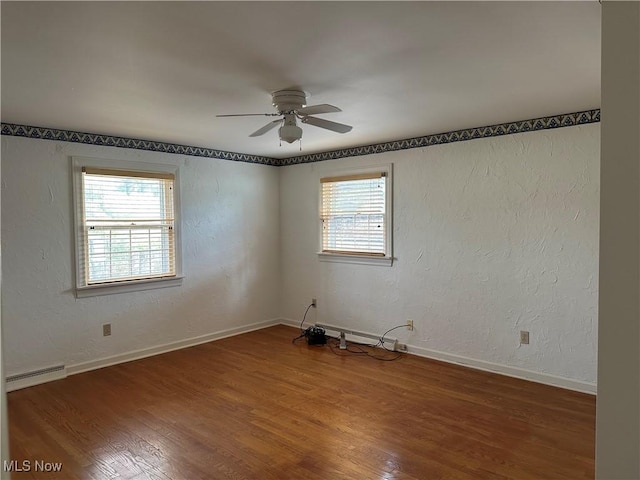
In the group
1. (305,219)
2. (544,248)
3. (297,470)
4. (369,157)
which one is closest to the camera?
(297,470)

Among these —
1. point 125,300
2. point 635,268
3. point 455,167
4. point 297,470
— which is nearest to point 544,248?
point 455,167

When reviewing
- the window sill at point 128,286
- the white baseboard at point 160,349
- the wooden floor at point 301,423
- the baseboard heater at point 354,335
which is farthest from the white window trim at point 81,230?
the baseboard heater at point 354,335

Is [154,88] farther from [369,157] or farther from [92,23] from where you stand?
[369,157]

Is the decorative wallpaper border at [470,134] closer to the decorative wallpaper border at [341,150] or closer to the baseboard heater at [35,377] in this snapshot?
the decorative wallpaper border at [341,150]

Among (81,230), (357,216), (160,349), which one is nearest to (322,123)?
(357,216)

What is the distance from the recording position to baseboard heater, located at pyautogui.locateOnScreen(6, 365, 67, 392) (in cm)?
374

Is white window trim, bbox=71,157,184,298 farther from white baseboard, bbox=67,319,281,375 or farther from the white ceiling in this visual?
white baseboard, bbox=67,319,281,375

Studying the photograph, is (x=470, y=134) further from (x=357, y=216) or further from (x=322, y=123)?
(x=322, y=123)

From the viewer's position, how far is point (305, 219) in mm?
5797

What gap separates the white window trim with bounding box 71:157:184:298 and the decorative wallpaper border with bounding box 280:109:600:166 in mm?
1831

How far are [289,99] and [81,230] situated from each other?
261cm

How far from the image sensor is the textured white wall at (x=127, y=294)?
12.5 ft

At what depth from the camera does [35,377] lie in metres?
3.87

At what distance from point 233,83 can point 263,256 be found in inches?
137
